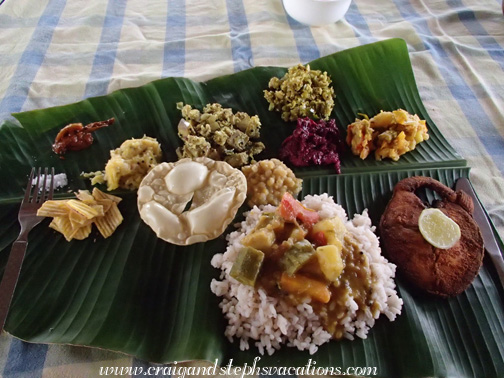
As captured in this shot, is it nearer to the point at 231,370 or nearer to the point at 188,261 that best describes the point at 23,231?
the point at 188,261

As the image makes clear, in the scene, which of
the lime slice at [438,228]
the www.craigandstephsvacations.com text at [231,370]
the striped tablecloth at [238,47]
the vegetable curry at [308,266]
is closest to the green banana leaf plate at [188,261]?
the www.craigandstephsvacations.com text at [231,370]

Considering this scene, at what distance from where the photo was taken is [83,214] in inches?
117

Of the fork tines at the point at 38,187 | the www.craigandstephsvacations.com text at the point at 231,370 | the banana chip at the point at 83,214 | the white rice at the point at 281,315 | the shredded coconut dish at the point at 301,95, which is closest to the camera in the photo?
the www.craigandstephsvacations.com text at the point at 231,370

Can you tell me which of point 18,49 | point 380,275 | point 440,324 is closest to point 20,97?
point 18,49

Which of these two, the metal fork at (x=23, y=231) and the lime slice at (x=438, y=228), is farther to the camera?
the lime slice at (x=438, y=228)

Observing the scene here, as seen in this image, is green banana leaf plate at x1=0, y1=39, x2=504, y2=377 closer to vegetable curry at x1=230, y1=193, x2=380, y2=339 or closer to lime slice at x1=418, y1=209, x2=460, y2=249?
vegetable curry at x1=230, y1=193, x2=380, y2=339

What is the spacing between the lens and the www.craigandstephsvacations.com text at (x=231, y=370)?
95.3 inches

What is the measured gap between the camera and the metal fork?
257 centimetres

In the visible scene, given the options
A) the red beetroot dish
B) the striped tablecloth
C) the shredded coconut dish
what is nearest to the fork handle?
the striped tablecloth

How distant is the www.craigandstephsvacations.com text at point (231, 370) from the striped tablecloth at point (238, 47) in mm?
2326

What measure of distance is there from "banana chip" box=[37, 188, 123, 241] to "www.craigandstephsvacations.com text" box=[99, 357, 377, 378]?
1.08 m

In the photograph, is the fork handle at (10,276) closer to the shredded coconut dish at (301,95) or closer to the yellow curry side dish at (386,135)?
the shredded coconut dish at (301,95)

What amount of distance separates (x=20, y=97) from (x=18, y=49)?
1.20 m

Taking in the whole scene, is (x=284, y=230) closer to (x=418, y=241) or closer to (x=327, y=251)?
(x=327, y=251)
